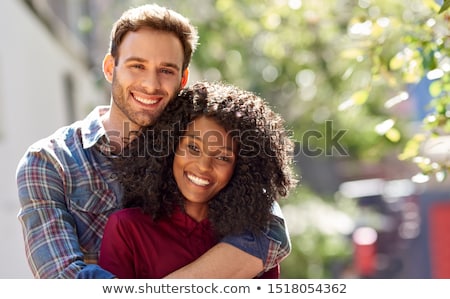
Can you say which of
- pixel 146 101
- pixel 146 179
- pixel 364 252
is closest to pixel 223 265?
pixel 146 179

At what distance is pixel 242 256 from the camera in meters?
3.37

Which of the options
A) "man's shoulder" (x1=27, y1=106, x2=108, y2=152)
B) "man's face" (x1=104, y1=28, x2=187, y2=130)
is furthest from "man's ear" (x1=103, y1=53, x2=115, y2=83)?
"man's shoulder" (x1=27, y1=106, x2=108, y2=152)

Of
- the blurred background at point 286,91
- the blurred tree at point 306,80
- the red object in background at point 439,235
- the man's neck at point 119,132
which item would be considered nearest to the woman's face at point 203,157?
the man's neck at point 119,132

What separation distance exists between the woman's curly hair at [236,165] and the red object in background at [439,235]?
981cm

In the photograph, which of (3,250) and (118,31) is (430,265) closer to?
(3,250)

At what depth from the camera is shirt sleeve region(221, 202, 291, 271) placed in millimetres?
3396

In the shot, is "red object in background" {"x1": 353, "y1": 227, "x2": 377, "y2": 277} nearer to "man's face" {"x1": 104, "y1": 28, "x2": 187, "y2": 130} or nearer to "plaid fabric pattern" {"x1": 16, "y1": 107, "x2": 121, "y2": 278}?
"man's face" {"x1": 104, "y1": 28, "x2": 187, "y2": 130}

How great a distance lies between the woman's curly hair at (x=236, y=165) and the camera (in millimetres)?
3443

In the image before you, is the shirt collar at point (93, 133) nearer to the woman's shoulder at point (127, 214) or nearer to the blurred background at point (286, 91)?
the woman's shoulder at point (127, 214)

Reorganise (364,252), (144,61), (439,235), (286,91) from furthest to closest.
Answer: (364,252) → (439,235) → (286,91) → (144,61)

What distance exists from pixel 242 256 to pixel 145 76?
810mm

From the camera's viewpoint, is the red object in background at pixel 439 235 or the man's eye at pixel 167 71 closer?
the man's eye at pixel 167 71

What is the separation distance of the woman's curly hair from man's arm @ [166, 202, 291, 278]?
0.05 metres

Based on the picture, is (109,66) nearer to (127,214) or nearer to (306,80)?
(127,214)
